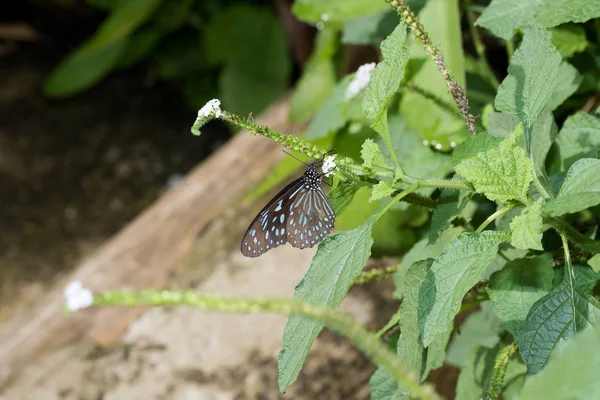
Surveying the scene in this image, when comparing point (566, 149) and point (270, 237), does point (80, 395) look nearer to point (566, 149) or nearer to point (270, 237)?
point (270, 237)

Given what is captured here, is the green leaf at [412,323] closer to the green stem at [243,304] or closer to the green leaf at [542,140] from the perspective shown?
the green leaf at [542,140]

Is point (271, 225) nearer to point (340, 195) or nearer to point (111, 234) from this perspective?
point (340, 195)

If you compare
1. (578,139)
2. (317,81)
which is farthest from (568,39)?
(317,81)

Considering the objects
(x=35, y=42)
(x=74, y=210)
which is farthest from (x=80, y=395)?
Result: (x=35, y=42)

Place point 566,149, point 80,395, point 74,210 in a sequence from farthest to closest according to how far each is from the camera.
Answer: point 74,210 → point 80,395 → point 566,149

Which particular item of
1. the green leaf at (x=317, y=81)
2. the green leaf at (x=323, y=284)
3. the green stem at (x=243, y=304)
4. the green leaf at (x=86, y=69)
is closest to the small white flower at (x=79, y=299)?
the green stem at (x=243, y=304)
